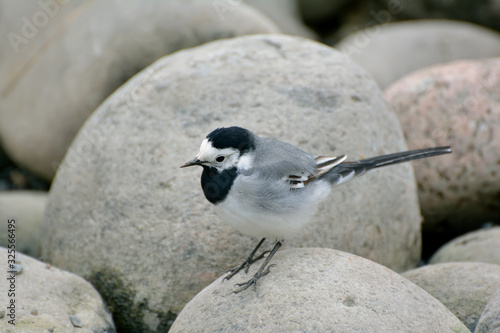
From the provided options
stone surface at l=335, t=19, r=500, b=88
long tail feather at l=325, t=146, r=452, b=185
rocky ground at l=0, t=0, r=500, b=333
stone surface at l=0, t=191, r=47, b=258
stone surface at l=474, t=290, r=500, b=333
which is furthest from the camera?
stone surface at l=335, t=19, r=500, b=88

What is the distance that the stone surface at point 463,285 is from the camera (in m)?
3.64

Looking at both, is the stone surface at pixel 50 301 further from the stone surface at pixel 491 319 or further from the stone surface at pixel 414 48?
the stone surface at pixel 414 48

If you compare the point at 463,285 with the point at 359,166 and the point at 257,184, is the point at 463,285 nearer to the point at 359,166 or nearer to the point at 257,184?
the point at 359,166

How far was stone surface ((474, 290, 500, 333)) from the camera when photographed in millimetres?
2957

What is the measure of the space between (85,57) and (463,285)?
466 centimetres

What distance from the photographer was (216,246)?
3947mm

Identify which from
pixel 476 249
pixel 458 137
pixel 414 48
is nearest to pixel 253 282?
pixel 476 249

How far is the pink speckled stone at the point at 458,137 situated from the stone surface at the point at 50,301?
3458 millimetres

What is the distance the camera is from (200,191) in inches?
161

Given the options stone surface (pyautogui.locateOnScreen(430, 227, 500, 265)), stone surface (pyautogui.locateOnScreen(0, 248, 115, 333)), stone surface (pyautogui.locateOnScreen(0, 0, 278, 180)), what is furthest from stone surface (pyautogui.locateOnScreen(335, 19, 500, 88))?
stone surface (pyautogui.locateOnScreen(0, 248, 115, 333))

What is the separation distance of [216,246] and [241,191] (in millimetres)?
764

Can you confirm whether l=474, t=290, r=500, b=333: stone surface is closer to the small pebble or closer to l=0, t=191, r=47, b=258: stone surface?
the small pebble

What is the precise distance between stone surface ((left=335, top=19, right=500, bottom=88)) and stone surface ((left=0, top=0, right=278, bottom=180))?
5.95 ft

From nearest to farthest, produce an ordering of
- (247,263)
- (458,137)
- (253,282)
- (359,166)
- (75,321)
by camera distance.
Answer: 1. (253,282)
2. (75,321)
3. (247,263)
4. (359,166)
5. (458,137)
